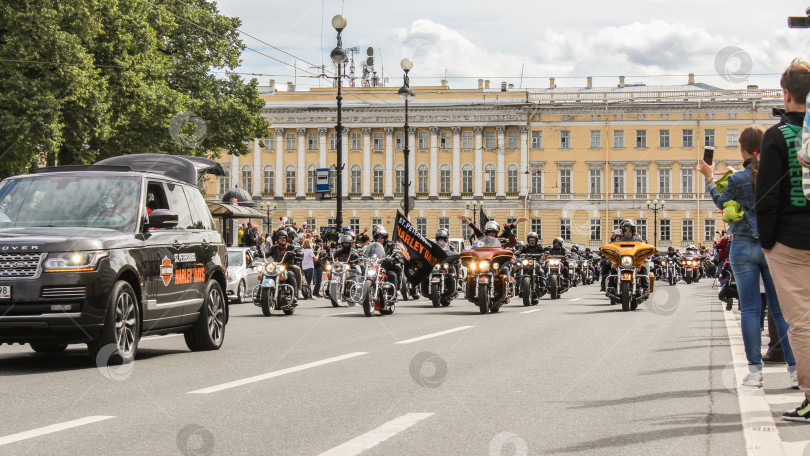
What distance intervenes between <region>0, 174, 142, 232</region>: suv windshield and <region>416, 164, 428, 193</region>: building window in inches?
3603

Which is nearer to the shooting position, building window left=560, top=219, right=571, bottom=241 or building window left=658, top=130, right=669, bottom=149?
building window left=658, top=130, right=669, bottom=149

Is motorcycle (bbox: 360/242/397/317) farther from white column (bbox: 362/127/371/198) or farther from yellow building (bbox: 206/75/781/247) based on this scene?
white column (bbox: 362/127/371/198)

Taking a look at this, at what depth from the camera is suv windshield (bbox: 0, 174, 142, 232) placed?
454 inches

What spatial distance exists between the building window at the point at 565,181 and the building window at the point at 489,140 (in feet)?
22.0

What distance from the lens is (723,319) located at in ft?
68.6

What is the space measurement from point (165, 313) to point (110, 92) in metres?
27.1

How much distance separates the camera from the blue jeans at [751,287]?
9306 millimetres

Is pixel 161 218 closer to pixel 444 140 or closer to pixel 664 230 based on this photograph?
pixel 444 140

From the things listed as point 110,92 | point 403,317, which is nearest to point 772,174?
point 403,317

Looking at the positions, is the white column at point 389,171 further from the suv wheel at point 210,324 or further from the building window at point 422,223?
the suv wheel at point 210,324

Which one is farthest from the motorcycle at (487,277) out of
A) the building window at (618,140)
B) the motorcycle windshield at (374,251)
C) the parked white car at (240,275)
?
the building window at (618,140)

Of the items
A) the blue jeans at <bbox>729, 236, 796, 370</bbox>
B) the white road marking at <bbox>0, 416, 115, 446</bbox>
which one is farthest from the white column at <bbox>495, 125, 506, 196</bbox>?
the white road marking at <bbox>0, 416, 115, 446</bbox>

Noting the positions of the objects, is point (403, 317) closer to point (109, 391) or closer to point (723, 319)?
point (723, 319)

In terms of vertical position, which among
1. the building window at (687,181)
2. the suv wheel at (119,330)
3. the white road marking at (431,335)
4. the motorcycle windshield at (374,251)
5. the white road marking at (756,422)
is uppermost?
the building window at (687,181)
